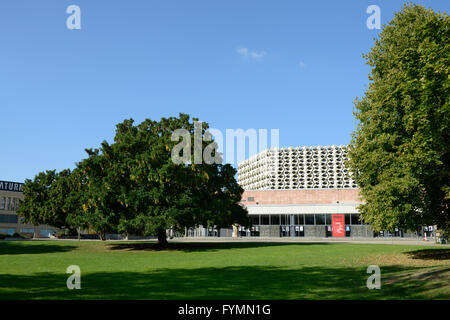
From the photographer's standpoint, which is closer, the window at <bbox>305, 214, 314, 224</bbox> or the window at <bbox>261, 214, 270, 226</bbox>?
the window at <bbox>305, 214, 314, 224</bbox>

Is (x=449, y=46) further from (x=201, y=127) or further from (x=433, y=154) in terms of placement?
(x=201, y=127)

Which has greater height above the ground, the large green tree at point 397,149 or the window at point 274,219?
the large green tree at point 397,149

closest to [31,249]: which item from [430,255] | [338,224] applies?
[430,255]

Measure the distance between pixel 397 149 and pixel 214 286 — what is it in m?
17.1

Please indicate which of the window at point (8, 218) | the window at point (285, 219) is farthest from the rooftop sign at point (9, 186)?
the window at point (285, 219)

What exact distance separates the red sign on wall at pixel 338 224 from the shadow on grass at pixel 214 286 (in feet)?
205

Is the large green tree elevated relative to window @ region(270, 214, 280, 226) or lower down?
elevated

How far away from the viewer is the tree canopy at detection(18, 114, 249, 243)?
117 feet

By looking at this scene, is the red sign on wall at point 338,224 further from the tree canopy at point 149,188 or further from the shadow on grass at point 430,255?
the shadow on grass at point 430,255

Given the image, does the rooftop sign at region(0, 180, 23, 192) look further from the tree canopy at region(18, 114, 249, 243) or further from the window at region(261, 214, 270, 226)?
the tree canopy at region(18, 114, 249, 243)

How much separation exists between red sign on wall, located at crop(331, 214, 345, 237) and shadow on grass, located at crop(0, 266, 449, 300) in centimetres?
6242

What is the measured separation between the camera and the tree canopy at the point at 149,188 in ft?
117

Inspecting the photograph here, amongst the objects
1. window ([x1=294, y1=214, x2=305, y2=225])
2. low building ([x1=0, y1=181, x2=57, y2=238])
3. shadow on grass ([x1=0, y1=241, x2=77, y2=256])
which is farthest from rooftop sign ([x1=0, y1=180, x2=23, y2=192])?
window ([x1=294, y1=214, x2=305, y2=225])

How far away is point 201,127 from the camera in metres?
40.6
